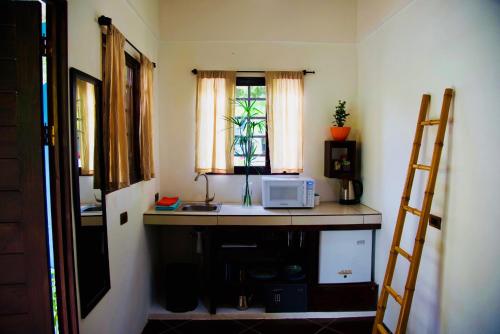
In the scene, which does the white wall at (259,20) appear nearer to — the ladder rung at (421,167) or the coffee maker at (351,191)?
the coffee maker at (351,191)

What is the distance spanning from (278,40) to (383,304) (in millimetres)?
2799

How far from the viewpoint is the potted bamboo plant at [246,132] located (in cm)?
341

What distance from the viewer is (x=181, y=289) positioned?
3070 mm

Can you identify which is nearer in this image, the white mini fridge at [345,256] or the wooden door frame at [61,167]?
the wooden door frame at [61,167]

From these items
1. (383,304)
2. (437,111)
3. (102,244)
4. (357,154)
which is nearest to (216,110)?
(357,154)

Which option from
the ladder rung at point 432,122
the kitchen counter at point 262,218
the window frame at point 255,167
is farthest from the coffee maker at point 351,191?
the ladder rung at point 432,122

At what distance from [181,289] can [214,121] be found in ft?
5.83

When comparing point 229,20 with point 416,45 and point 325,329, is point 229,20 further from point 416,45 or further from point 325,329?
point 325,329

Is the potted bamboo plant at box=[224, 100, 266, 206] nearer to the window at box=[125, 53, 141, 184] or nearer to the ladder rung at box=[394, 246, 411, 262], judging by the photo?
the window at box=[125, 53, 141, 184]

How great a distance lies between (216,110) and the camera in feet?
11.2

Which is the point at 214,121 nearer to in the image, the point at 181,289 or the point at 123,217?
the point at 123,217

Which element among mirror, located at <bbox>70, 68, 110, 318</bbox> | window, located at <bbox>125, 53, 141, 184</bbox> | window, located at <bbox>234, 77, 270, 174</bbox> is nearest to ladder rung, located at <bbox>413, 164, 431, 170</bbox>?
window, located at <bbox>234, 77, 270, 174</bbox>

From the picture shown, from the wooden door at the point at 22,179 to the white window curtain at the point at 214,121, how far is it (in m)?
2.10

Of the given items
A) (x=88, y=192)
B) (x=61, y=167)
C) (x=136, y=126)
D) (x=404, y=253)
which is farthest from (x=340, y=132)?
(x=61, y=167)
